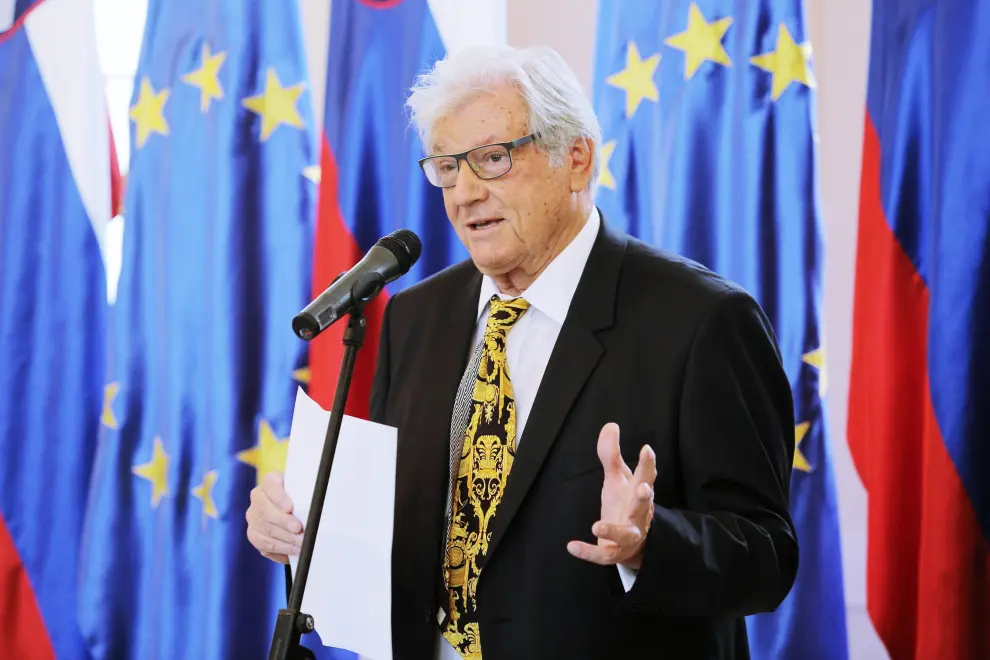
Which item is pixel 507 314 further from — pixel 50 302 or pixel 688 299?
pixel 50 302

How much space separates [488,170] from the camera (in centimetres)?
157

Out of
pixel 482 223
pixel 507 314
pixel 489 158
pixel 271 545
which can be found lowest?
pixel 271 545

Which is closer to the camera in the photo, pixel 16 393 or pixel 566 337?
pixel 566 337

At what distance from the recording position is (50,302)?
9.91 ft

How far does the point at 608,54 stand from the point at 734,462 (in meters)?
1.39

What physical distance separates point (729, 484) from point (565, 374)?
29 centimetres

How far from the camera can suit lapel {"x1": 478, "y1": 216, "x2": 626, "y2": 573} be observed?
142 cm

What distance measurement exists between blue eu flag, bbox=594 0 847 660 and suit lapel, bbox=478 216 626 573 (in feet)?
2.72

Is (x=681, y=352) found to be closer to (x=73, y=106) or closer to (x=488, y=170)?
(x=488, y=170)

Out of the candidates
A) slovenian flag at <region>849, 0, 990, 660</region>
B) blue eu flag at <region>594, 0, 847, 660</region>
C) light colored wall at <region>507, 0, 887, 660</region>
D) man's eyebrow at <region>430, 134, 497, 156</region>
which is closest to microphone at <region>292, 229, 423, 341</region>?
man's eyebrow at <region>430, 134, 497, 156</region>

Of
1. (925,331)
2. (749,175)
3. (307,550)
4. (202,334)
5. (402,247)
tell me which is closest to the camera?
(307,550)

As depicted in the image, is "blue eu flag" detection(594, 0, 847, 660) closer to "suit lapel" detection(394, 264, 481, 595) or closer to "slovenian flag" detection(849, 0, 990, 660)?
"slovenian flag" detection(849, 0, 990, 660)

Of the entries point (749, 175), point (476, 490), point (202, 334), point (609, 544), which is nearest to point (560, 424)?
point (476, 490)

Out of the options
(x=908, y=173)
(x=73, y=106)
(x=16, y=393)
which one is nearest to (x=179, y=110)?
(x=73, y=106)
